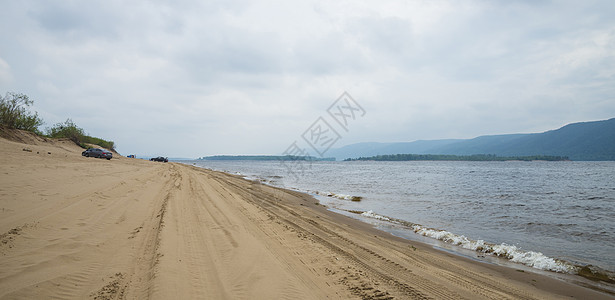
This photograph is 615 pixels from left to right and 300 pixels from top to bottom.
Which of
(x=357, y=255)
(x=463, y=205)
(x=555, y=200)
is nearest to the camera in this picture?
(x=357, y=255)

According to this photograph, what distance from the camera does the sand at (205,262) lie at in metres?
3.56

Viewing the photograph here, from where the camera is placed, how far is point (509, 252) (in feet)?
24.1

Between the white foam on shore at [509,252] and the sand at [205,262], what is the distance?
1.02 m

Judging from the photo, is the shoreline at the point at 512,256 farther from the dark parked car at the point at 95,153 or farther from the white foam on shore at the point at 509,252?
the dark parked car at the point at 95,153

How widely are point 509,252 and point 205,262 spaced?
803 cm

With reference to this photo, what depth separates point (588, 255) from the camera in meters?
7.33

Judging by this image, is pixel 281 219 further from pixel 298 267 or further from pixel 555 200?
pixel 555 200

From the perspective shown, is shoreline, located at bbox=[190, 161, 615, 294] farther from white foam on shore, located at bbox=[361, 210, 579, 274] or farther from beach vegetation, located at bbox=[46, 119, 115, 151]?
beach vegetation, located at bbox=[46, 119, 115, 151]

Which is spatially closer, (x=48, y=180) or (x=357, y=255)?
(x=357, y=255)

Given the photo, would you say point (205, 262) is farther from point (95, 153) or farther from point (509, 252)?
point (95, 153)

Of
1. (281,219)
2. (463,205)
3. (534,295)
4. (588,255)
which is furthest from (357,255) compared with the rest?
(463,205)

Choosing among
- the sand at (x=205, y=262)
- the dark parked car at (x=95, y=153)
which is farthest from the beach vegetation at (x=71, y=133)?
the sand at (x=205, y=262)

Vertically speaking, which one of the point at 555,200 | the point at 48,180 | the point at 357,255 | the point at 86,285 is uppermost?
the point at 48,180

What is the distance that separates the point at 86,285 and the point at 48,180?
966cm
